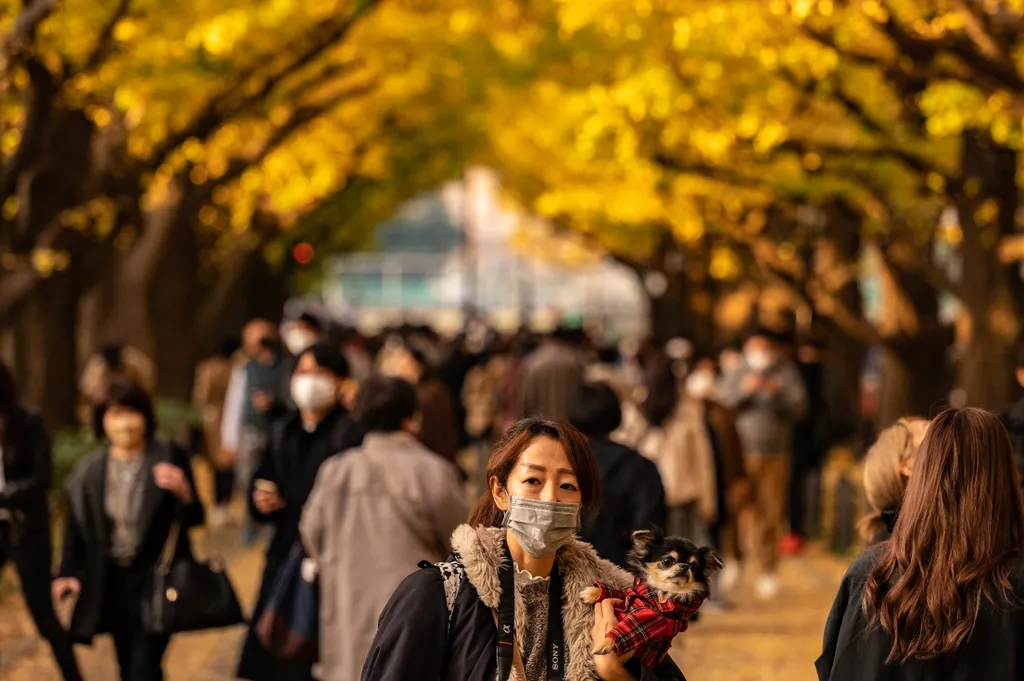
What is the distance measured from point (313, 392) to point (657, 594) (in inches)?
181

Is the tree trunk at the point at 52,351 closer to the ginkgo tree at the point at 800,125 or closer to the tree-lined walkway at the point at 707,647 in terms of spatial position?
the tree-lined walkway at the point at 707,647

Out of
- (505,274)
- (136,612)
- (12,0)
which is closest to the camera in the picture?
(136,612)

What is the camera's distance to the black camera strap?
4.36 metres

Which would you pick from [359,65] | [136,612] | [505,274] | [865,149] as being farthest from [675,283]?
[505,274]

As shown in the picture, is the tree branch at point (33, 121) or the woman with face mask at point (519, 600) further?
the tree branch at point (33, 121)

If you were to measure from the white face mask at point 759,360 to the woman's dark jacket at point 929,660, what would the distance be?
9.60 meters

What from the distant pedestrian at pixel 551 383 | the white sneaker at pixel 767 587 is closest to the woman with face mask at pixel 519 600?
the distant pedestrian at pixel 551 383

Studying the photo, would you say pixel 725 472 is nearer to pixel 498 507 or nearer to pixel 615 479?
pixel 615 479

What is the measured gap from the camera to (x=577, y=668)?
14.5 feet

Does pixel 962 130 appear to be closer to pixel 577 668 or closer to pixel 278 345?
pixel 278 345

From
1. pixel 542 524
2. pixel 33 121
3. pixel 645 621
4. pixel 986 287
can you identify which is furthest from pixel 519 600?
pixel 986 287

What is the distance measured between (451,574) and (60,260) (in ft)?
43.4

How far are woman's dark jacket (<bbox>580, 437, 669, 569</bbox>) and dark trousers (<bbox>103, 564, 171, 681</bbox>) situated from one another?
1970mm

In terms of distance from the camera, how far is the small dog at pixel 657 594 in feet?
14.4
